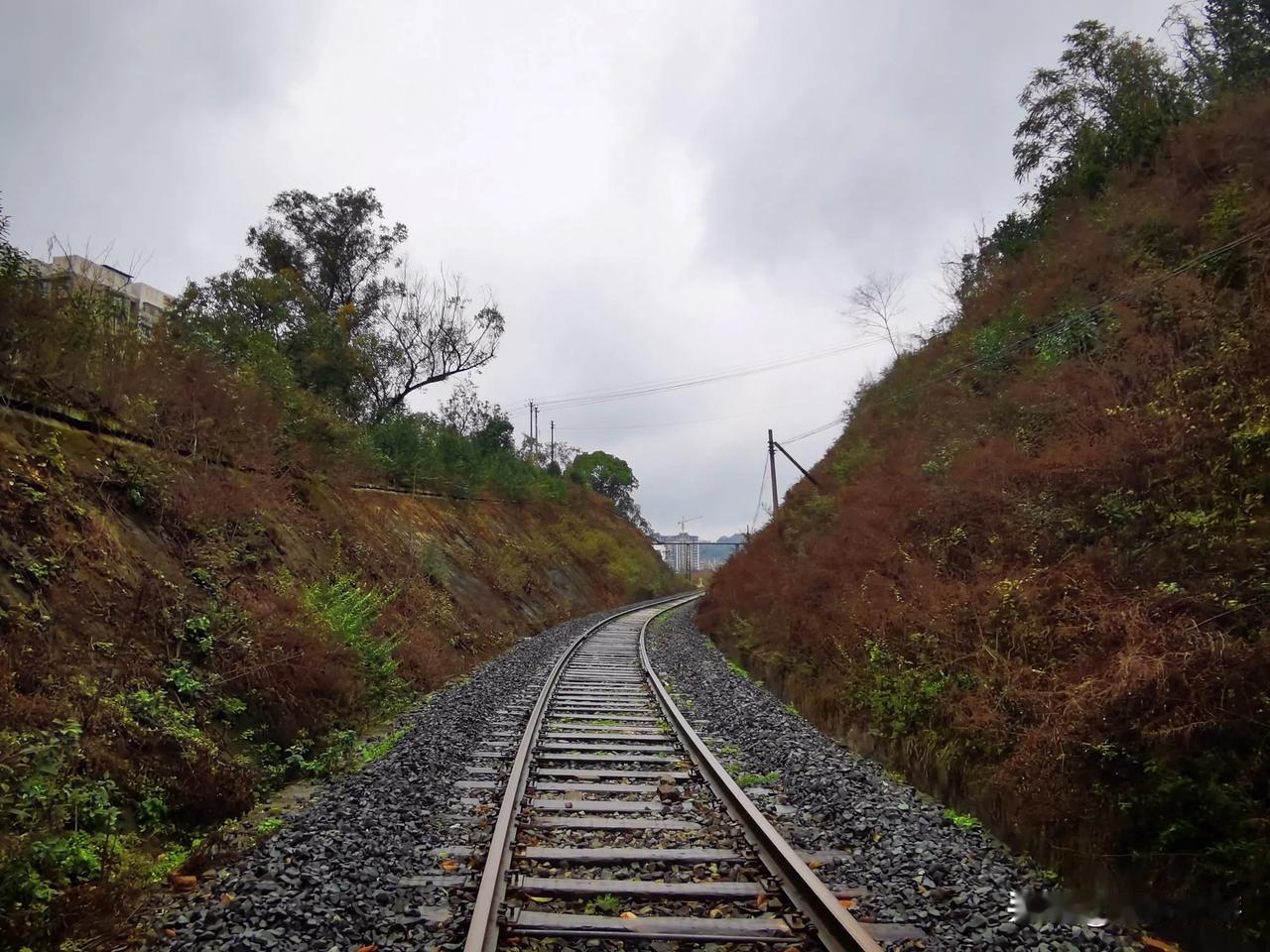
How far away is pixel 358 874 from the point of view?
4832 mm

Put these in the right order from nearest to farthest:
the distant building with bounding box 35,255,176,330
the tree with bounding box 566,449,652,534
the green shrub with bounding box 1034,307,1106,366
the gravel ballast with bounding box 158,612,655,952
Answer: the gravel ballast with bounding box 158,612,655,952, the distant building with bounding box 35,255,176,330, the green shrub with bounding box 1034,307,1106,366, the tree with bounding box 566,449,652,534

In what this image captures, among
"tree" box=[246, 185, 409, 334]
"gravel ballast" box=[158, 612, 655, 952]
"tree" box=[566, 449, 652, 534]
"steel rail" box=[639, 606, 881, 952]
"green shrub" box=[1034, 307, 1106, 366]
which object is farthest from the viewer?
"tree" box=[566, 449, 652, 534]

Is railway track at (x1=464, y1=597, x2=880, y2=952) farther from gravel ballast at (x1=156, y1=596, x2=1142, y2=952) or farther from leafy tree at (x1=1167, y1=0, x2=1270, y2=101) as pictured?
leafy tree at (x1=1167, y1=0, x2=1270, y2=101)

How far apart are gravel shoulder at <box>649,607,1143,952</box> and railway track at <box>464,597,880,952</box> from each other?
0.39 m

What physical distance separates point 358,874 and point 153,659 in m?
3.75

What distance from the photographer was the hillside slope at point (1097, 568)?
15.6ft

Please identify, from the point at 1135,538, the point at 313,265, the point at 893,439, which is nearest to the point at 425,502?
the point at 313,265

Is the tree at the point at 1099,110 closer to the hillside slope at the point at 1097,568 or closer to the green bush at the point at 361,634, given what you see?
the hillside slope at the point at 1097,568

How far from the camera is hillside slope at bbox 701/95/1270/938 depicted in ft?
15.6

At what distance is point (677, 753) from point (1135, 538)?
5.25 m

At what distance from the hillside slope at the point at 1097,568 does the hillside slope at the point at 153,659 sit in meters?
6.11

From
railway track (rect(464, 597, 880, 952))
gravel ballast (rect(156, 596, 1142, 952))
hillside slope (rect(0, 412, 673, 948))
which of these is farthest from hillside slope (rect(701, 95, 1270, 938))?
hillside slope (rect(0, 412, 673, 948))

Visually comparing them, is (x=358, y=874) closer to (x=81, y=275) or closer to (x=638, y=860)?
(x=638, y=860)

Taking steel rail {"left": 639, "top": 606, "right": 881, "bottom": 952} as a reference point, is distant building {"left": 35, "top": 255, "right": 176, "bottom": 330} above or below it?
above
